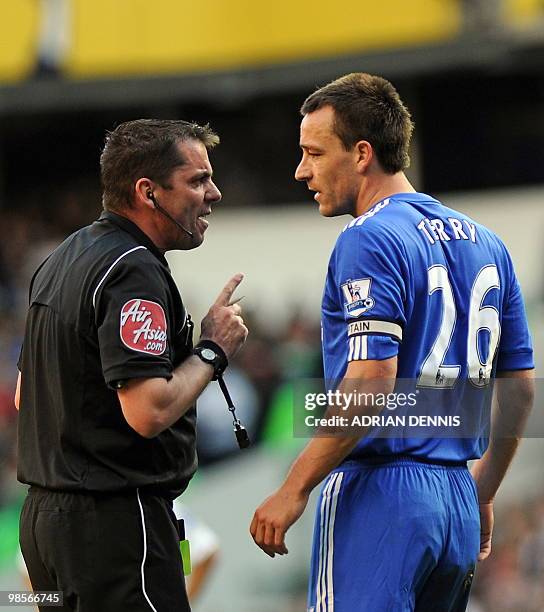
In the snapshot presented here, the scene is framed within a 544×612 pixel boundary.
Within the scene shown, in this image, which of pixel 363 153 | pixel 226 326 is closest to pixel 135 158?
pixel 226 326

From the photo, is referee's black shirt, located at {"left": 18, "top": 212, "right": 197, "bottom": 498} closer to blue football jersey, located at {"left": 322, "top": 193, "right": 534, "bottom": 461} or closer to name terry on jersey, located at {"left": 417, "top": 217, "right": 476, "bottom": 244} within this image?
blue football jersey, located at {"left": 322, "top": 193, "right": 534, "bottom": 461}

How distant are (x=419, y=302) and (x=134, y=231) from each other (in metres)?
0.95

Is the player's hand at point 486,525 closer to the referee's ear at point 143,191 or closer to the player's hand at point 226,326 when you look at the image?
the player's hand at point 226,326

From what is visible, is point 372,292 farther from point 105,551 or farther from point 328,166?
point 105,551

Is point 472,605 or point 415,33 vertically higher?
point 415,33

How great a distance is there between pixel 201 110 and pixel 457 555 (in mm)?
13575

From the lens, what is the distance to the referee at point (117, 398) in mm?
3916

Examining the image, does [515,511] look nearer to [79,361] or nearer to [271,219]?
[79,361]

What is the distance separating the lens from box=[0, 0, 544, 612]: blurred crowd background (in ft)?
48.5

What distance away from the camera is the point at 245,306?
14289 mm

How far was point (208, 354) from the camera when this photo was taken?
13.5 feet

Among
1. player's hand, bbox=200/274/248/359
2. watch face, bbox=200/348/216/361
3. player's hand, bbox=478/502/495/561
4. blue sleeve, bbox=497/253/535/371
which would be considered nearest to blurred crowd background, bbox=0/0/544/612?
player's hand, bbox=478/502/495/561

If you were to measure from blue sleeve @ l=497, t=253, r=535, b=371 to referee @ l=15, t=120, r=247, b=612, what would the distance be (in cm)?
97

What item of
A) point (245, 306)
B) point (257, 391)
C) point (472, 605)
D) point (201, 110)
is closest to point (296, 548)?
point (472, 605)
